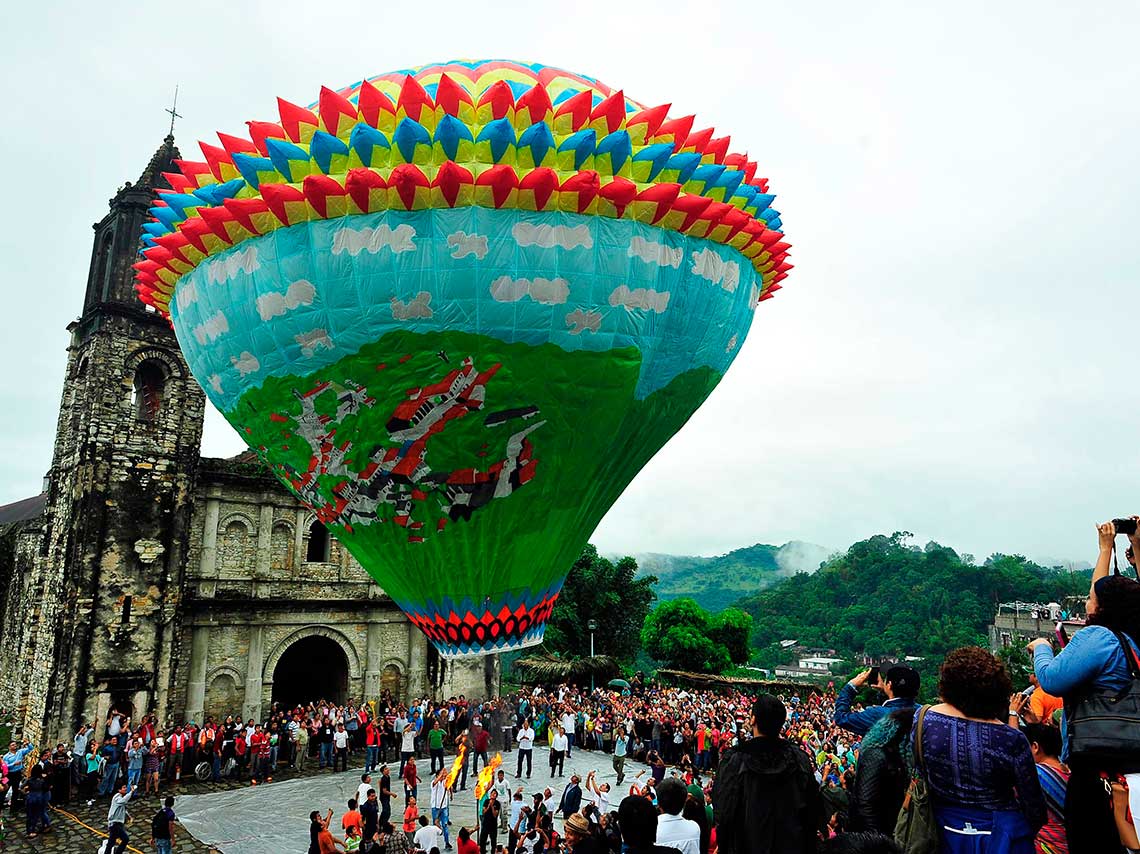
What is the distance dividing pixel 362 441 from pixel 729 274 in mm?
4959

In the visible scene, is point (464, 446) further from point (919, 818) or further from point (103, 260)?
point (103, 260)

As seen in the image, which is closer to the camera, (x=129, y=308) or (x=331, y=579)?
(x=129, y=308)

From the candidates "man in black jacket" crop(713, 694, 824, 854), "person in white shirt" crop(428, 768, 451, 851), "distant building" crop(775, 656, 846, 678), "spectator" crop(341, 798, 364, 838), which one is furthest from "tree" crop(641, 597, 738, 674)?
"man in black jacket" crop(713, 694, 824, 854)

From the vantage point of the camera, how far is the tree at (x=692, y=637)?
4309 centimetres

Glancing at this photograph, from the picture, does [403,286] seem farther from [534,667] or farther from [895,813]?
[534,667]

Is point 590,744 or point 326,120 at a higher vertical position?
point 326,120

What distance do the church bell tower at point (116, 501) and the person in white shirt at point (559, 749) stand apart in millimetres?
11930

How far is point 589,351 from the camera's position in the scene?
8.72m

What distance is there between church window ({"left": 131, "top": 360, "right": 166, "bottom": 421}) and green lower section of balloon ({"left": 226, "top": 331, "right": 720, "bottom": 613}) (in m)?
15.3

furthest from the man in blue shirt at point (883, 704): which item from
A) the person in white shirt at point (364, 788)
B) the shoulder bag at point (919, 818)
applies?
the person in white shirt at point (364, 788)

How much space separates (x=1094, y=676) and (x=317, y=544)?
26.3 m

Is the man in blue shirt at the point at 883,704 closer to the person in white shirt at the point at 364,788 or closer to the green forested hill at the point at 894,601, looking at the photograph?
the person in white shirt at the point at 364,788

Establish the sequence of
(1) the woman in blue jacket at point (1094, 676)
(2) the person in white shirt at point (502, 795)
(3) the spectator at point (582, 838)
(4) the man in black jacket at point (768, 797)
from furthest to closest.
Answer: (2) the person in white shirt at point (502, 795), (3) the spectator at point (582, 838), (4) the man in black jacket at point (768, 797), (1) the woman in blue jacket at point (1094, 676)

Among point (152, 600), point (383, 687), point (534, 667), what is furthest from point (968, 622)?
point (152, 600)
